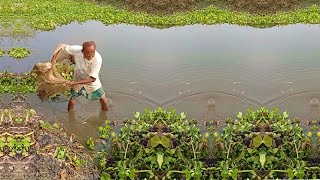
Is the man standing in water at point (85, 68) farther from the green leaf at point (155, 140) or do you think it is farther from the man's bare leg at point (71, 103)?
the green leaf at point (155, 140)

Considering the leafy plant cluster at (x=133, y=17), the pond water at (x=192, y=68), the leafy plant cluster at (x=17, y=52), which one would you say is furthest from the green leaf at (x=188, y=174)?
the leafy plant cluster at (x=133, y=17)

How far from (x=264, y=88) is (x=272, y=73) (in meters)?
0.71

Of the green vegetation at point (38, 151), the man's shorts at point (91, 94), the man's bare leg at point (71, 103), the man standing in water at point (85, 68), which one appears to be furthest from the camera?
the man's bare leg at point (71, 103)

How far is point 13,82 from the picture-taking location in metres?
10.1

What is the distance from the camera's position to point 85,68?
8.45 meters

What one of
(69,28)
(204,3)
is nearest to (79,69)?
(69,28)

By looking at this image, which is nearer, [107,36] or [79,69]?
[79,69]

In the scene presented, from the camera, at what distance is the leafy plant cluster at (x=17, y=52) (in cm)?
1147

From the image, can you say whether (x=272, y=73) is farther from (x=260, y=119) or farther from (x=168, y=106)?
(x=260, y=119)

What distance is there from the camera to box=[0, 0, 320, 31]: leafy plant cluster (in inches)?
537

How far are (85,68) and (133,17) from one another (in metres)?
5.73

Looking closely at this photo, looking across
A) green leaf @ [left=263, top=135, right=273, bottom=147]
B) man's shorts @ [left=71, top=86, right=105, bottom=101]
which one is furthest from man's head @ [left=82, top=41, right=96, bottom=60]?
green leaf @ [left=263, top=135, right=273, bottom=147]

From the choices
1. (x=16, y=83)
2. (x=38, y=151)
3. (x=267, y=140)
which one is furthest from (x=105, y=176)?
(x=16, y=83)

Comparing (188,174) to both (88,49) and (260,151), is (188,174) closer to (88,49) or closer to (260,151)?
(260,151)
